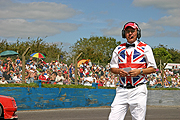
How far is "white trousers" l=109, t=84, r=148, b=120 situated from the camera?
4.28m

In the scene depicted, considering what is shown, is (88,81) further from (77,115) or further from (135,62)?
(135,62)

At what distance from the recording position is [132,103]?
14.1ft

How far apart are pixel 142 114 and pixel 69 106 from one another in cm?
1190

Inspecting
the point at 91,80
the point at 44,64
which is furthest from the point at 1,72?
the point at 91,80

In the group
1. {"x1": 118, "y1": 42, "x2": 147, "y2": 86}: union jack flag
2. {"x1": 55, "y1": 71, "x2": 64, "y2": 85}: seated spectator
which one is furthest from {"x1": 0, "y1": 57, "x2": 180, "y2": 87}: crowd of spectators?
{"x1": 118, "y1": 42, "x2": 147, "y2": 86}: union jack flag

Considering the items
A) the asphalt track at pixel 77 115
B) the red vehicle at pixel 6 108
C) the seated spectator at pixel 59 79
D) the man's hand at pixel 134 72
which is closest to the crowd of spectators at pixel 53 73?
the seated spectator at pixel 59 79

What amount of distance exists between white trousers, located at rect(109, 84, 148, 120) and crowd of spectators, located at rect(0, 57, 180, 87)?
35.4ft

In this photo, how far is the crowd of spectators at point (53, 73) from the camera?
49.9ft

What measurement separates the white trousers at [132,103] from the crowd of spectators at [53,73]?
10.8 meters

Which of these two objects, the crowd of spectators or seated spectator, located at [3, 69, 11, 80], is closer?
seated spectator, located at [3, 69, 11, 80]

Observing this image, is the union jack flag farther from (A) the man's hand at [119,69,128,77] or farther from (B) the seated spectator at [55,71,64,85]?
(B) the seated spectator at [55,71,64,85]

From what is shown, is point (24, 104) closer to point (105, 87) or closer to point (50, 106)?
point (50, 106)

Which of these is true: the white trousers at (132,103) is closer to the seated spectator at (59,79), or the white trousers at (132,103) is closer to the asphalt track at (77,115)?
the asphalt track at (77,115)

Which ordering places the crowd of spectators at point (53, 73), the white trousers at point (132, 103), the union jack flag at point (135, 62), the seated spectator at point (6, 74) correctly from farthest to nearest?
the crowd of spectators at point (53, 73) < the seated spectator at point (6, 74) < the union jack flag at point (135, 62) < the white trousers at point (132, 103)
